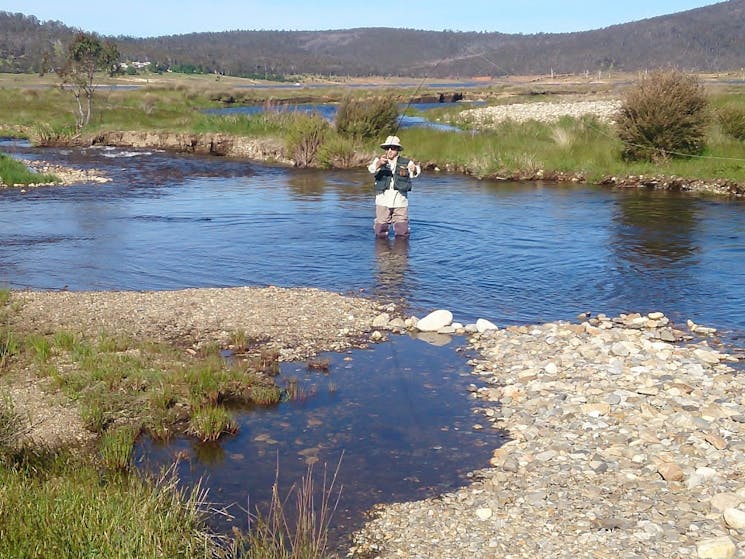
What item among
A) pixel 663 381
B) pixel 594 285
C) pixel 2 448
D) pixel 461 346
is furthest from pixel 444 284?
pixel 2 448

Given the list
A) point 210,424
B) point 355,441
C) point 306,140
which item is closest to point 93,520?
point 210,424

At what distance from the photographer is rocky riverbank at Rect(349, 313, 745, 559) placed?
5.46 m

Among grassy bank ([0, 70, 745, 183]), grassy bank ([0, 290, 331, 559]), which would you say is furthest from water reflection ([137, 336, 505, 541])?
grassy bank ([0, 70, 745, 183])

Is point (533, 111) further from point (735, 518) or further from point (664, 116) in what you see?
point (735, 518)

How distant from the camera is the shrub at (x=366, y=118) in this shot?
30219 millimetres

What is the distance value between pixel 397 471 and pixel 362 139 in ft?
80.9

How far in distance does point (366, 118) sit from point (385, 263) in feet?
54.1

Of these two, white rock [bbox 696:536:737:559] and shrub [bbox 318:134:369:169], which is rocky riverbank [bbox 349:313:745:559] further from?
shrub [bbox 318:134:369:169]

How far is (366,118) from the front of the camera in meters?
30.4

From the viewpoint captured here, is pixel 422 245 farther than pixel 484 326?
Yes

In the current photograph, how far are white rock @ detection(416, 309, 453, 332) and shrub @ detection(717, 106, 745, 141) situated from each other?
18420mm

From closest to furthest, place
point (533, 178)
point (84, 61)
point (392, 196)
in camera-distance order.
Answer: point (392, 196), point (533, 178), point (84, 61)

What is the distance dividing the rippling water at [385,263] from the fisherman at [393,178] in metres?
0.78

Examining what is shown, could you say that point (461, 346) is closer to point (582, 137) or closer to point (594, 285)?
point (594, 285)
